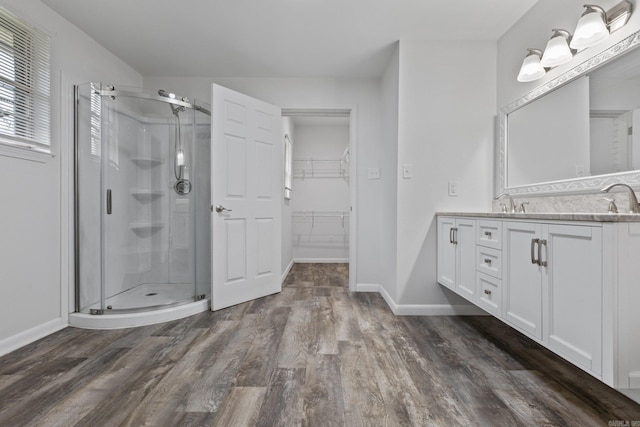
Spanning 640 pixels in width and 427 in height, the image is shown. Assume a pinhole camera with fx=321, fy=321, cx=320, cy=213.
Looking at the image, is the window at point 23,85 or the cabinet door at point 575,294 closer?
the cabinet door at point 575,294

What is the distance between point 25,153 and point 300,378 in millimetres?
2170

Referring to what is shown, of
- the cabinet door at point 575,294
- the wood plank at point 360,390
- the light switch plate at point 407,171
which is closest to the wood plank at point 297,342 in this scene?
the wood plank at point 360,390

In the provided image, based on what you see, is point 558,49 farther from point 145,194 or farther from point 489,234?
point 145,194

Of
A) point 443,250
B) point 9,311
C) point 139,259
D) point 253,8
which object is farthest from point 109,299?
point 443,250

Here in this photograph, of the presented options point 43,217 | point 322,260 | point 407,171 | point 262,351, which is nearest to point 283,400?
point 262,351

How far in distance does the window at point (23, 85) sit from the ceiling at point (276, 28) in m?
0.33

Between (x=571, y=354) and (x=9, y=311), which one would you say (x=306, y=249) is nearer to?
(x=9, y=311)

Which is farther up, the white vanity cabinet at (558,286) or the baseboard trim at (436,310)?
the white vanity cabinet at (558,286)

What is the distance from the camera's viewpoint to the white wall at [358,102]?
337cm

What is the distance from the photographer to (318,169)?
5.45 meters

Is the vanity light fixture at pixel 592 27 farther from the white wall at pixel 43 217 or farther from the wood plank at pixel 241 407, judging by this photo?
the white wall at pixel 43 217

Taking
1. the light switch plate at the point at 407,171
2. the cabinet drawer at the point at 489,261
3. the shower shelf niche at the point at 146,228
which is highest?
the light switch plate at the point at 407,171

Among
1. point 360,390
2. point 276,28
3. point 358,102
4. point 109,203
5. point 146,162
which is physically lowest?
point 360,390

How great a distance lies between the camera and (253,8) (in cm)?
224
